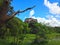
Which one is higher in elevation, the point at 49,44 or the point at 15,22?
the point at 15,22

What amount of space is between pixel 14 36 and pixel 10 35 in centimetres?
52

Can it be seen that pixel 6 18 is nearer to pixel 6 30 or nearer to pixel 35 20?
pixel 6 30

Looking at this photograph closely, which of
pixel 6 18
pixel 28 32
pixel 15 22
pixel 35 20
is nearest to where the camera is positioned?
pixel 6 18

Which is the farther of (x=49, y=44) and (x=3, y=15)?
(x=49, y=44)

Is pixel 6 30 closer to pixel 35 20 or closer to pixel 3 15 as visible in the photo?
pixel 3 15

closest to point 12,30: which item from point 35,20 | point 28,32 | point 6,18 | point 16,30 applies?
point 16,30

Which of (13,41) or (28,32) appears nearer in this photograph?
(13,41)

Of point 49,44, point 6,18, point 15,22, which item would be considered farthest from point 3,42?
point 6,18

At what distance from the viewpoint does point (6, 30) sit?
19.6 meters

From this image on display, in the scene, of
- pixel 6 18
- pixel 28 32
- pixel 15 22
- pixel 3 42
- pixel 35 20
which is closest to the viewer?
pixel 6 18

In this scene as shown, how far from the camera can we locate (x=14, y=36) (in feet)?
65.4

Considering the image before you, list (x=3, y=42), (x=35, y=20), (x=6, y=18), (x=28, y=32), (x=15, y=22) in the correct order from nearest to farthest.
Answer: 1. (x=6, y=18)
2. (x=3, y=42)
3. (x=15, y=22)
4. (x=28, y=32)
5. (x=35, y=20)

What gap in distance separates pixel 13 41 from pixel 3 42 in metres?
0.70

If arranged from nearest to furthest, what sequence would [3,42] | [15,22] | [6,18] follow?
[6,18] → [3,42] → [15,22]
